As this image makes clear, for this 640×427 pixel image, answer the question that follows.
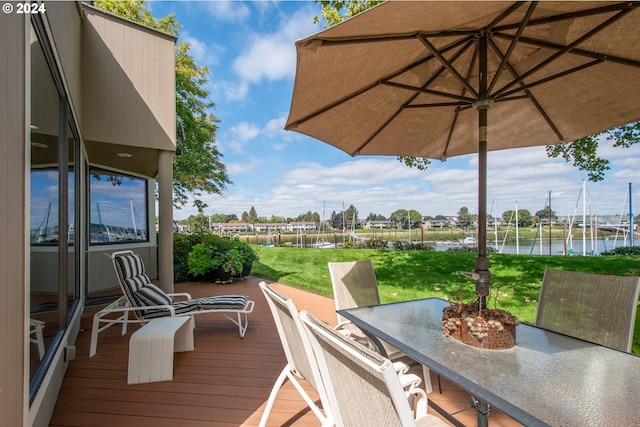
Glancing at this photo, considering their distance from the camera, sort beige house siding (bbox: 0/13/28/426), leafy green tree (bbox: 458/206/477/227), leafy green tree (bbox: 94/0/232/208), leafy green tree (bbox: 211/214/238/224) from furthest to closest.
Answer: leafy green tree (bbox: 211/214/238/224) → leafy green tree (bbox: 458/206/477/227) → leafy green tree (bbox: 94/0/232/208) → beige house siding (bbox: 0/13/28/426)

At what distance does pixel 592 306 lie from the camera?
80.9 inches

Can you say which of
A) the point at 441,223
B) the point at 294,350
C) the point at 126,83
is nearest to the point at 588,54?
the point at 294,350

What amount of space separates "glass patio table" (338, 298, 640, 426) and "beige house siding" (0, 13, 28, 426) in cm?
178

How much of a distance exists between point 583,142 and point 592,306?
6.72 meters

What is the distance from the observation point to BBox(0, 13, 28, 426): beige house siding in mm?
1377

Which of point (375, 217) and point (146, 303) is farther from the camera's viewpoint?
point (375, 217)

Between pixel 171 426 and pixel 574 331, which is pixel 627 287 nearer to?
pixel 574 331

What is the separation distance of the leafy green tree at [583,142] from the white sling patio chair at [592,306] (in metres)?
5.34

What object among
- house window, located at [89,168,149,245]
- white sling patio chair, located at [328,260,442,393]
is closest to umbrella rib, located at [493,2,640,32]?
white sling patio chair, located at [328,260,442,393]

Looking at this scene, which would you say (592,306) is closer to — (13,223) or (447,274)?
(13,223)

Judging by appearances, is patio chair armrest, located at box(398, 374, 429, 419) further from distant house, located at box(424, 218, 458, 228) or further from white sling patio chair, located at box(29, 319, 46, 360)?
distant house, located at box(424, 218, 458, 228)

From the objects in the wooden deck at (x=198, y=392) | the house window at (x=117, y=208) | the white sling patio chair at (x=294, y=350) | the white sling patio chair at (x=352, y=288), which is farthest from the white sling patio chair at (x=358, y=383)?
the house window at (x=117, y=208)

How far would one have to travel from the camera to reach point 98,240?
21.1 ft

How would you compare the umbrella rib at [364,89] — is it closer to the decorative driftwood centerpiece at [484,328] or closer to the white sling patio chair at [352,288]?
the white sling patio chair at [352,288]
